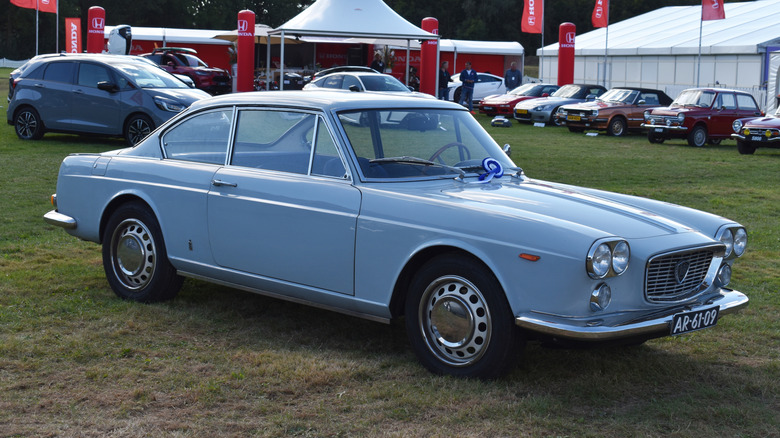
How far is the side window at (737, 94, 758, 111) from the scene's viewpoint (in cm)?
2306

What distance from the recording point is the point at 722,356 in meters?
5.36

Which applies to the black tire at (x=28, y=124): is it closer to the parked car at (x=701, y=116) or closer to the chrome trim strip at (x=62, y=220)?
the chrome trim strip at (x=62, y=220)

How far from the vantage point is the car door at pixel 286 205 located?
5.12m

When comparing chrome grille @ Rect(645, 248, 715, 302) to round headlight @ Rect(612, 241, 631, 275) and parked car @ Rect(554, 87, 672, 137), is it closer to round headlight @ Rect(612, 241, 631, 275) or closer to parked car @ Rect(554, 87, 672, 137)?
round headlight @ Rect(612, 241, 631, 275)

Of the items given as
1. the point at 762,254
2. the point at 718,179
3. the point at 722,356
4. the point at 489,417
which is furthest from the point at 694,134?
the point at 489,417

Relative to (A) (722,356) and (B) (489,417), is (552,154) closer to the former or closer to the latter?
(A) (722,356)

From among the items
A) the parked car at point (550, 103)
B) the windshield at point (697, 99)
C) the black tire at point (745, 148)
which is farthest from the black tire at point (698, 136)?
the parked car at point (550, 103)

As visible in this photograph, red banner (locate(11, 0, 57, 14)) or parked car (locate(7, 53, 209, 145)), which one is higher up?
red banner (locate(11, 0, 57, 14))

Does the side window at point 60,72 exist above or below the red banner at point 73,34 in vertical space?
below

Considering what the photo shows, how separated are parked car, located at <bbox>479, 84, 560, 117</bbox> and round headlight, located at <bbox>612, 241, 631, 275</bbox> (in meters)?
26.2

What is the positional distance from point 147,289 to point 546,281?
10.0 feet

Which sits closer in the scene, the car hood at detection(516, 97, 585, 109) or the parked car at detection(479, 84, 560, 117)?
the car hood at detection(516, 97, 585, 109)

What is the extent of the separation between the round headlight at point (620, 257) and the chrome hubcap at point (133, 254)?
322cm

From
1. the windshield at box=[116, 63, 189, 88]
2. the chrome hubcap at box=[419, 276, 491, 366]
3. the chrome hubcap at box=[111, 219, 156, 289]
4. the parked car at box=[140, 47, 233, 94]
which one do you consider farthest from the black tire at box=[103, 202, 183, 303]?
the parked car at box=[140, 47, 233, 94]
